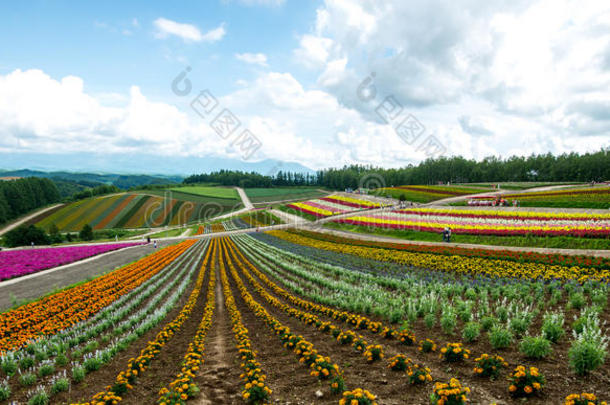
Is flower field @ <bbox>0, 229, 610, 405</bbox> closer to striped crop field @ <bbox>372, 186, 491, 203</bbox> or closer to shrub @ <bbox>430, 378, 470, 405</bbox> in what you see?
shrub @ <bbox>430, 378, 470, 405</bbox>

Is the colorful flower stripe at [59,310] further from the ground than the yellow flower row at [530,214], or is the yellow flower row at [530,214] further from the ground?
the yellow flower row at [530,214]

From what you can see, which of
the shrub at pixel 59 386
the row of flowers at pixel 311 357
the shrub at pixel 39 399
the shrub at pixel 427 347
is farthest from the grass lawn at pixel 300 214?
the shrub at pixel 39 399

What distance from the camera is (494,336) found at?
287 inches

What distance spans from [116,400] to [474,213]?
41013mm

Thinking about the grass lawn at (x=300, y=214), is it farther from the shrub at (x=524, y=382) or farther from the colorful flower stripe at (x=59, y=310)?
the shrub at (x=524, y=382)

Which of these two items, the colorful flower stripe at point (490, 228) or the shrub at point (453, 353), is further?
the colorful flower stripe at point (490, 228)

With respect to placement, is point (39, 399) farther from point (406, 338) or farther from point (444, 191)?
point (444, 191)

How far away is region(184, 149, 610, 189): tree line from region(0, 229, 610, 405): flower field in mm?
105434

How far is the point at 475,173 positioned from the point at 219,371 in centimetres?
→ 13092

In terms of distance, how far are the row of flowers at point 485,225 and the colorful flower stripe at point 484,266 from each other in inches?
379

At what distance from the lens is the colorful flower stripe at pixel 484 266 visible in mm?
13417

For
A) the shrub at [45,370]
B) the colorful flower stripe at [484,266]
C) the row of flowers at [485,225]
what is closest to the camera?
the shrub at [45,370]

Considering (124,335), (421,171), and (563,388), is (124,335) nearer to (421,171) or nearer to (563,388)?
(563,388)

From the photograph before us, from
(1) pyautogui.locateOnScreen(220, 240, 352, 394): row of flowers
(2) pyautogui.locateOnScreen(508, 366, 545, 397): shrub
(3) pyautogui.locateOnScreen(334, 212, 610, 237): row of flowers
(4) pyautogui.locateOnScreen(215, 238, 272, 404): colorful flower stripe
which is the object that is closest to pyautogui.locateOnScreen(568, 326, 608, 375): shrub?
(2) pyautogui.locateOnScreen(508, 366, 545, 397): shrub
